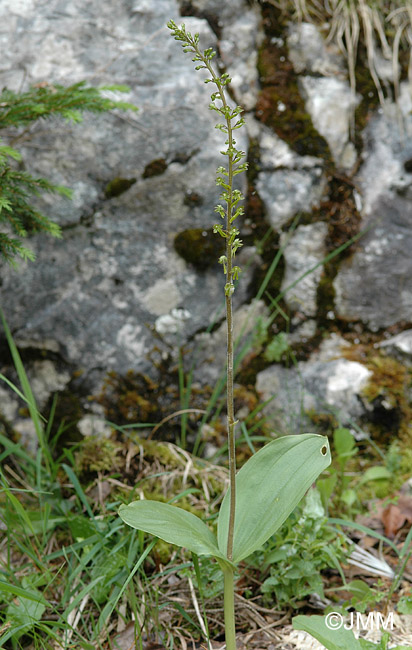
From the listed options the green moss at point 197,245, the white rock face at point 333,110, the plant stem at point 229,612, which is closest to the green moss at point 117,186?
the green moss at point 197,245

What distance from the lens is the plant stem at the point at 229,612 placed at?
141 cm

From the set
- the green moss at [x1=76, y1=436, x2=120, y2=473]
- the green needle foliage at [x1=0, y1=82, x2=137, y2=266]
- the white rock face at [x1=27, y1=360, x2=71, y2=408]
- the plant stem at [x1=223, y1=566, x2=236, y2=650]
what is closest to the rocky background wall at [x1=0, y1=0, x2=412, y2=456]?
the white rock face at [x1=27, y1=360, x2=71, y2=408]

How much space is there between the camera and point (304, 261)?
3.00 m

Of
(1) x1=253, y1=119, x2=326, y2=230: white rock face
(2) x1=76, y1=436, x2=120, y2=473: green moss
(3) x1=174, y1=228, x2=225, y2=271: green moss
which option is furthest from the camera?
(1) x1=253, y1=119, x2=326, y2=230: white rock face

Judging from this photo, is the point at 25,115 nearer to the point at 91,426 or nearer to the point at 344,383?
the point at 91,426

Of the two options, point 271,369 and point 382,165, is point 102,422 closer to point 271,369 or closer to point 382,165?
point 271,369

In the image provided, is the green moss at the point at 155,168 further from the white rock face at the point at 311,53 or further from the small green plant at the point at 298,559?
the small green plant at the point at 298,559

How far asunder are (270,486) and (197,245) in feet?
5.41

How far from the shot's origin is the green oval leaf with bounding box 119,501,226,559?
1357 millimetres

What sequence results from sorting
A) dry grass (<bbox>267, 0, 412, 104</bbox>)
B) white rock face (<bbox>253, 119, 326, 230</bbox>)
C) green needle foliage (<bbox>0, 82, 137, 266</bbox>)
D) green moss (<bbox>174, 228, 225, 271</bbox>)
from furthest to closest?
dry grass (<bbox>267, 0, 412, 104</bbox>) < white rock face (<bbox>253, 119, 326, 230</bbox>) < green moss (<bbox>174, 228, 225, 271</bbox>) < green needle foliage (<bbox>0, 82, 137, 266</bbox>)

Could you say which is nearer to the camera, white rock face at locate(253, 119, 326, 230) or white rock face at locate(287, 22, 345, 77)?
white rock face at locate(253, 119, 326, 230)

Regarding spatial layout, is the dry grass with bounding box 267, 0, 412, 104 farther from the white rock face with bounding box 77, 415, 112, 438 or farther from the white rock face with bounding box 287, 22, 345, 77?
the white rock face with bounding box 77, 415, 112, 438

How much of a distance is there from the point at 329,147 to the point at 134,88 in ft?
3.78

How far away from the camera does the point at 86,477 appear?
2.34m
